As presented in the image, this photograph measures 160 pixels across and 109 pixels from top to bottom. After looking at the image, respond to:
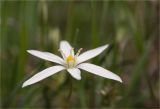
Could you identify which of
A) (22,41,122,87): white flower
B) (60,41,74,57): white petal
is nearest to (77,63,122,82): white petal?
(22,41,122,87): white flower

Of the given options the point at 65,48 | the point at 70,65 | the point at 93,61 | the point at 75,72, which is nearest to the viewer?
the point at 75,72

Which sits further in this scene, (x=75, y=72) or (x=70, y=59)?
(x=70, y=59)

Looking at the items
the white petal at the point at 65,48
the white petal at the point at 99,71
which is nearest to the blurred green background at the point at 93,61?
the white petal at the point at 65,48

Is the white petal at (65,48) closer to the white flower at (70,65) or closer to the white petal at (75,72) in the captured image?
the white flower at (70,65)

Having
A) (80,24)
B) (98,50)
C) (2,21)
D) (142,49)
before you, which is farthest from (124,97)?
(80,24)

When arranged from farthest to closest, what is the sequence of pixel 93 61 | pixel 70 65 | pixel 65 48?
pixel 93 61 → pixel 65 48 → pixel 70 65

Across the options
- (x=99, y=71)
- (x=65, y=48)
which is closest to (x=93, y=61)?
(x=65, y=48)

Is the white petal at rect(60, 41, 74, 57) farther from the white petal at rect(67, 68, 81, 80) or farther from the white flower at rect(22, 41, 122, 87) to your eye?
the white petal at rect(67, 68, 81, 80)

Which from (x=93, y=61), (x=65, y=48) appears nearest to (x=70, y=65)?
(x=65, y=48)

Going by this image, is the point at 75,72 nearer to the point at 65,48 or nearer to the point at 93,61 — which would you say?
the point at 65,48
